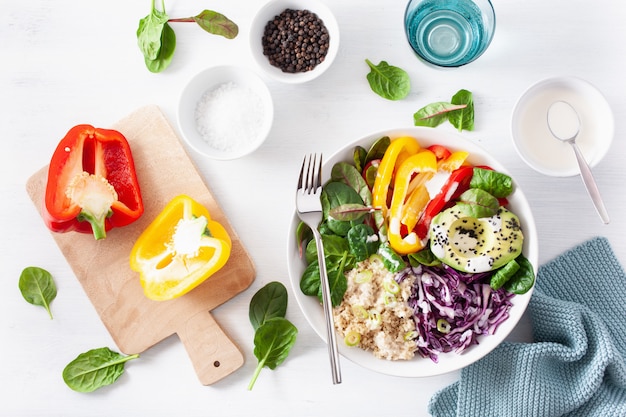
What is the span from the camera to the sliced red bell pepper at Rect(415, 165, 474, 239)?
1.67m

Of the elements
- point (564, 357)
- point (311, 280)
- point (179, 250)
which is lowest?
point (564, 357)

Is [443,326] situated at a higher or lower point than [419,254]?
lower

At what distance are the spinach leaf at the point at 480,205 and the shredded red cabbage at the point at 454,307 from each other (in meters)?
0.17

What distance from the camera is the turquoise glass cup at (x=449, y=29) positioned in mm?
1815

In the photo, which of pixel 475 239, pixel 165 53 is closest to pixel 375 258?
pixel 475 239

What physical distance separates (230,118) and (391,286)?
658 mm

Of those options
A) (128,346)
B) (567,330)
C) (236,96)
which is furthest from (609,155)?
(128,346)

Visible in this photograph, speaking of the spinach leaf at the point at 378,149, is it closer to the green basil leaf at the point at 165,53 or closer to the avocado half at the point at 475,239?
the avocado half at the point at 475,239

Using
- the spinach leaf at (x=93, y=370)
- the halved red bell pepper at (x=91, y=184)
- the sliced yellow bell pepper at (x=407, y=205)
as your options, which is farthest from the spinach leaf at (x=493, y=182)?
the spinach leaf at (x=93, y=370)

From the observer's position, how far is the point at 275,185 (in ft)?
6.30

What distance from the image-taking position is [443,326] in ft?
5.56

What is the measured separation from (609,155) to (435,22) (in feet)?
2.08

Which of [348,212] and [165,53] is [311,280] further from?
[165,53]

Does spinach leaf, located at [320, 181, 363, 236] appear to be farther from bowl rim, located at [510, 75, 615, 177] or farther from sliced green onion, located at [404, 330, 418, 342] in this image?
bowl rim, located at [510, 75, 615, 177]
